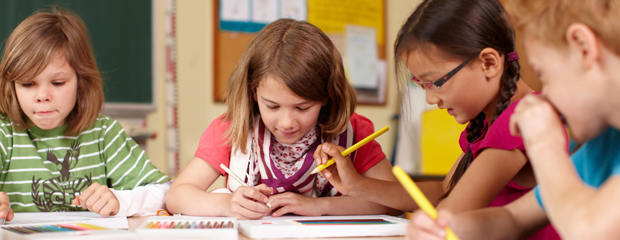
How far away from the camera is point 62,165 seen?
3.68 feet

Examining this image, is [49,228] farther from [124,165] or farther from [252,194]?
[124,165]

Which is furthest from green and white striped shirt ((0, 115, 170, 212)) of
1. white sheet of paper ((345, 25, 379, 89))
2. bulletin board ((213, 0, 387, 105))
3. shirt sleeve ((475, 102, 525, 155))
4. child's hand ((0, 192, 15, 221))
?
white sheet of paper ((345, 25, 379, 89))

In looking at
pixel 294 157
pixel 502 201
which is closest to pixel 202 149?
pixel 294 157

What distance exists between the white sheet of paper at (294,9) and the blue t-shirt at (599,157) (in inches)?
89.9

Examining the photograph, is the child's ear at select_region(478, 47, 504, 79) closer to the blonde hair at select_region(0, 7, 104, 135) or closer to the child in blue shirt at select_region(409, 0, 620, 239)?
the child in blue shirt at select_region(409, 0, 620, 239)

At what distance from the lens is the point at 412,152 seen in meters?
2.97

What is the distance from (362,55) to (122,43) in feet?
4.76

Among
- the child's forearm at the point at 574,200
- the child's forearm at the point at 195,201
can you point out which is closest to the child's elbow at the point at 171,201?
the child's forearm at the point at 195,201

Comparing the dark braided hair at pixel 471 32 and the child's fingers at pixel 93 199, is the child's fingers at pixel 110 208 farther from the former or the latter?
the dark braided hair at pixel 471 32

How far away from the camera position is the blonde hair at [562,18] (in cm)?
45

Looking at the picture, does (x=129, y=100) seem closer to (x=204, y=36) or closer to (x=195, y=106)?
(x=195, y=106)

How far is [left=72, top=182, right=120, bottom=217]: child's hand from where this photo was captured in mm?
958

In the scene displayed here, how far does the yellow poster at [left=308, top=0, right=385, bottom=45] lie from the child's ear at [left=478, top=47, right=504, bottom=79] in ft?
6.62

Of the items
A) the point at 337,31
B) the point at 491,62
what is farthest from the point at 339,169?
the point at 337,31
